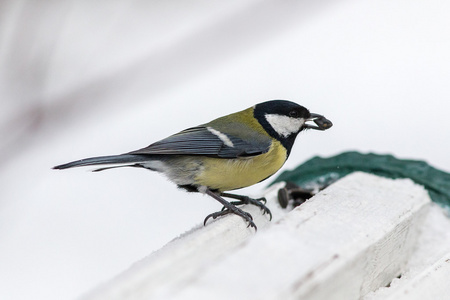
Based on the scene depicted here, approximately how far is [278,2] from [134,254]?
1.40m

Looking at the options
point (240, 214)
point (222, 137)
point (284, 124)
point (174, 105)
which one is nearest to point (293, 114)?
point (284, 124)

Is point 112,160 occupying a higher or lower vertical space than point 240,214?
higher

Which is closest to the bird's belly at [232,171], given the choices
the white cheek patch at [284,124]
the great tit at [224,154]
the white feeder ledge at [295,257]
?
the great tit at [224,154]

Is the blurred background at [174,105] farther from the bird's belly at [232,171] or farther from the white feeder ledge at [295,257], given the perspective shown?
the white feeder ledge at [295,257]

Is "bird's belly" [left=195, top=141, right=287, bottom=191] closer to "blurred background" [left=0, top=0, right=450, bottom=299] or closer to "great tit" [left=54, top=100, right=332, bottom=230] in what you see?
"great tit" [left=54, top=100, right=332, bottom=230]

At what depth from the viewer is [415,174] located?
1.63 meters

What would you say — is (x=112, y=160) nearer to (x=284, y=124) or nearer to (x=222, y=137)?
(x=222, y=137)

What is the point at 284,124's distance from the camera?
5.68 feet

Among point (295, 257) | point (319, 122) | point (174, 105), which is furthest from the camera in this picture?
point (174, 105)

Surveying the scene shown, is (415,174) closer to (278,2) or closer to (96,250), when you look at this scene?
(278,2)

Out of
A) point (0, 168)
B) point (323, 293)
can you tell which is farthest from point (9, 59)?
point (323, 293)

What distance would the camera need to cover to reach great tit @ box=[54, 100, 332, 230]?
163 centimetres

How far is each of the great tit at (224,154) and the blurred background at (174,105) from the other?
310 millimetres

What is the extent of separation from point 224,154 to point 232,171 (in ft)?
0.16
